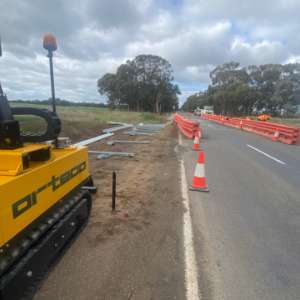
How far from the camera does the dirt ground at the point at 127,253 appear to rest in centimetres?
284

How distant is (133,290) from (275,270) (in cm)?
177

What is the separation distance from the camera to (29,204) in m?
2.54

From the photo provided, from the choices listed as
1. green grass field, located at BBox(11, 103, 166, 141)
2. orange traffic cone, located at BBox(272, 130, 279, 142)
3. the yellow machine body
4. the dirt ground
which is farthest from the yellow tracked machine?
orange traffic cone, located at BBox(272, 130, 279, 142)

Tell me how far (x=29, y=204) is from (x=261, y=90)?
3471 inches

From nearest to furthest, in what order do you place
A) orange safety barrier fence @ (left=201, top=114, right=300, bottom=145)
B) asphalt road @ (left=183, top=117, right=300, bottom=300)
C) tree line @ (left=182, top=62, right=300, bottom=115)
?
1. asphalt road @ (left=183, top=117, right=300, bottom=300)
2. orange safety barrier fence @ (left=201, top=114, right=300, bottom=145)
3. tree line @ (left=182, top=62, right=300, bottom=115)

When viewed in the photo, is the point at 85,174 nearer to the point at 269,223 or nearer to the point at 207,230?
the point at 207,230

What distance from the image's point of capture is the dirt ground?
2838 millimetres

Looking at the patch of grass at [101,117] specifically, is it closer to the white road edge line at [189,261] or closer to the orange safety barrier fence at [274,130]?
the orange safety barrier fence at [274,130]

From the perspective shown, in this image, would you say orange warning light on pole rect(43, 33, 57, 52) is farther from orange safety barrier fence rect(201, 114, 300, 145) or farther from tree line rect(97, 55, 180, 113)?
tree line rect(97, 55, 180, 113)

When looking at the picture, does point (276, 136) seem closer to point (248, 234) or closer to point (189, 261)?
point (248, 234)

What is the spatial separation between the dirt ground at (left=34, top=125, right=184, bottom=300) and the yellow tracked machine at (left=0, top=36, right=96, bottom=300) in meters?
0.29

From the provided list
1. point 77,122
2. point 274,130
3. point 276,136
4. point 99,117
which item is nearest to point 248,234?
point 276,136

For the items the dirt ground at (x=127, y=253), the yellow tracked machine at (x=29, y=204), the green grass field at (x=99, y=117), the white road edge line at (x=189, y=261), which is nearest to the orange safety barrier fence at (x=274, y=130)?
the dirt ground at (x=127, y=253)

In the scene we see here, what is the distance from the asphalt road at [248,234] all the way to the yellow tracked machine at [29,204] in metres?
1.75
